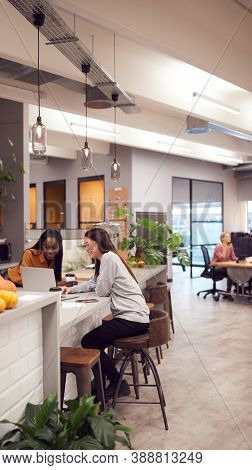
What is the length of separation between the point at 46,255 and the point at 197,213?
8.45 metres

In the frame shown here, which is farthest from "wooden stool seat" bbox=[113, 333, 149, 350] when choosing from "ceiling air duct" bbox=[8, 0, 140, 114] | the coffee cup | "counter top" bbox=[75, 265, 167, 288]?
"ceiling air duct" bbox=[8, 0, 140, 114]

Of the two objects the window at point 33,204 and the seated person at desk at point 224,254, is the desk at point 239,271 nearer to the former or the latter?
the seated person at desk at point 224,254

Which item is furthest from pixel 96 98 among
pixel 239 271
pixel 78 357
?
pixel 239 271

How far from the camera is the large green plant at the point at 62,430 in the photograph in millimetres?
1752

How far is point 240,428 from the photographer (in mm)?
2893

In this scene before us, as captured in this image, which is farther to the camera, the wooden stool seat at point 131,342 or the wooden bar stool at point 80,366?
the wooden stool seat at point 131,342

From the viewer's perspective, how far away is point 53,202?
11.2 meters

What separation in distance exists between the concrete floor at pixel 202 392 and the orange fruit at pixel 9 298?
111 cm

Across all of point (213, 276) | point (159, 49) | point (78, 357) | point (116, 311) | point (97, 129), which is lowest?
point (213, 276)

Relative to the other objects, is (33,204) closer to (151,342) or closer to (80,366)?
→ (151,342)

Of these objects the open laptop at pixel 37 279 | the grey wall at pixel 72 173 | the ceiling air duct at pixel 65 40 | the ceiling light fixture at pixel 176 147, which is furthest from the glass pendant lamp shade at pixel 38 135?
the grey wall at pixel 72 173

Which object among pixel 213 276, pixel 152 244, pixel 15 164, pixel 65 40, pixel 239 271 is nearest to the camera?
pixel 65 40
